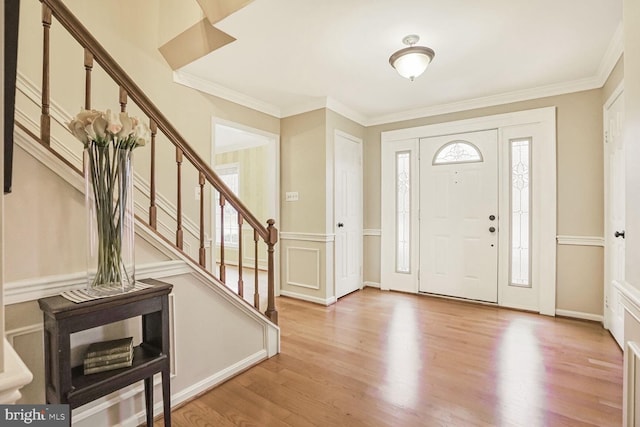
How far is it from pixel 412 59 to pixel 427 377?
7.99 ft

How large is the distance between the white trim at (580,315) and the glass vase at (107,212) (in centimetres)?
415

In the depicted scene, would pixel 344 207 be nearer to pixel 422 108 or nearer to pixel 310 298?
pixel 310 298

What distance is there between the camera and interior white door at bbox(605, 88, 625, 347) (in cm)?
272

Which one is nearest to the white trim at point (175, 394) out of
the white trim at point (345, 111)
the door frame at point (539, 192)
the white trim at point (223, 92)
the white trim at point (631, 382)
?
the white trim at point (631, 382)

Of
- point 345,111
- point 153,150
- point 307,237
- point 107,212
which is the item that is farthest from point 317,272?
point 107,212

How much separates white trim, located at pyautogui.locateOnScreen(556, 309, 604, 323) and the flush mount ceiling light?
3044 millimetres

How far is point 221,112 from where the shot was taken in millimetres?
3521

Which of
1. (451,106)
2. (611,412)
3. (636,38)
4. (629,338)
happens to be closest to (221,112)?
(451,106)

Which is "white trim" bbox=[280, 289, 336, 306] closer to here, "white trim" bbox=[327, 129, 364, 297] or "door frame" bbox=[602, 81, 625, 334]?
"white trim" bbox=[327, 129, 364, 297]

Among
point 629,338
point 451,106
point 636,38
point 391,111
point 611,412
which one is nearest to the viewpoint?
point 636,38

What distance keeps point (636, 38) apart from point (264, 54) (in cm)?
244

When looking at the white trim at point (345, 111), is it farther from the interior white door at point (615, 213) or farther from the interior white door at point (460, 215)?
the interior white door at point (615, 213)

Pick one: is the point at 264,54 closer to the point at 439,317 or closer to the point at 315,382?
the point at 315,382

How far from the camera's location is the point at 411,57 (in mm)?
2527
